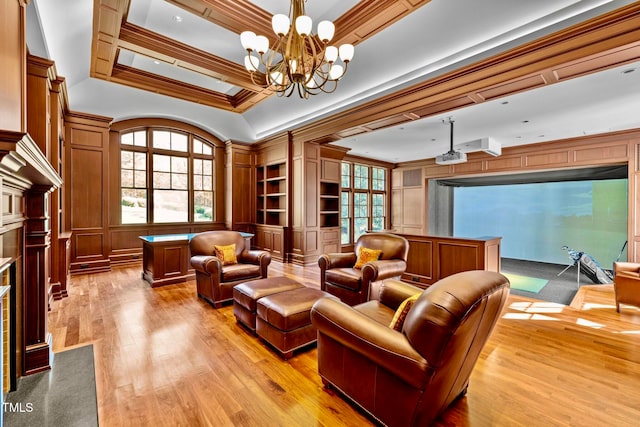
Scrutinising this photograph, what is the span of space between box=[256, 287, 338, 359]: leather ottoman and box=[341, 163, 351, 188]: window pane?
603cm

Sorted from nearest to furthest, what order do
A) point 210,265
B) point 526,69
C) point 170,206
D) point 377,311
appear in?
point 377,311
point 526,69
point 210,265
point 170,206

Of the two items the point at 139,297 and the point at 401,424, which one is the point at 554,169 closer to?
the point at 401,424

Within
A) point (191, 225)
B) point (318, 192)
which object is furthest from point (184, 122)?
point (318, 192)

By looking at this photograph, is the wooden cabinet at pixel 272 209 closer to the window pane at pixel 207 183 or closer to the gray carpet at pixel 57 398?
the window pane at pixel 207 183

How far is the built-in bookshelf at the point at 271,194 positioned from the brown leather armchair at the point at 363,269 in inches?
124

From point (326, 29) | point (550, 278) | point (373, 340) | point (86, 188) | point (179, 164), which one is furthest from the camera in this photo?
point (179, 164)

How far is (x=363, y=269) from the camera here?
3.42 m

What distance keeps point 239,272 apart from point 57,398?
80.2 inches

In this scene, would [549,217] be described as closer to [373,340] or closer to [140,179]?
[373,340]

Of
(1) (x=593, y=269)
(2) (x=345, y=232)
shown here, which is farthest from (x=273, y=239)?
(1) (x=593, y=269)

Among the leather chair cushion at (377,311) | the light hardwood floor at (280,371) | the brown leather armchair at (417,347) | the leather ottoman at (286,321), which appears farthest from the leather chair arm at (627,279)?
the leather ottoman at (286,321)

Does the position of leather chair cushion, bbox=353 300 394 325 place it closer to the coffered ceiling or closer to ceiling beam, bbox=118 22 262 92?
the coffered ceiling

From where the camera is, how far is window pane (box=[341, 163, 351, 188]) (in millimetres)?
8430

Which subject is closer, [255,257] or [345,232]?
[255,257]
